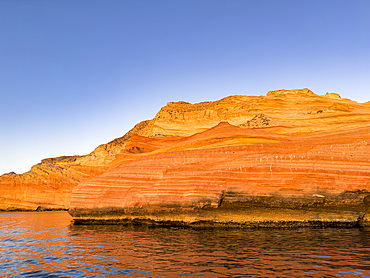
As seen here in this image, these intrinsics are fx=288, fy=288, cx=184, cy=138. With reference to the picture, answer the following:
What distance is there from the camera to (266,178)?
71.6 ft

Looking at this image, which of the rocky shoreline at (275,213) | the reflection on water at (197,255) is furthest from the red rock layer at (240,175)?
the reflection on water at (197,255)

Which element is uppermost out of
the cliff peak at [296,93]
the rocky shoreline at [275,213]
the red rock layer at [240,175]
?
the cliff peak at [296,93]

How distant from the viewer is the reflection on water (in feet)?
33.6

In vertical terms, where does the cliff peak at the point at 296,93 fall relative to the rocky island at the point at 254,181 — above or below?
above

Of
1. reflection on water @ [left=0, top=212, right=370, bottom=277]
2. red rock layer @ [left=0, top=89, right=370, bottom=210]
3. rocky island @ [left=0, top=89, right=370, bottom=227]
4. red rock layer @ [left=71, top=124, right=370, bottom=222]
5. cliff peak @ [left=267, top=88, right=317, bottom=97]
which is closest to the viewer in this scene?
reflection on water @ [left=0, top=212, right=370, bottom=277]

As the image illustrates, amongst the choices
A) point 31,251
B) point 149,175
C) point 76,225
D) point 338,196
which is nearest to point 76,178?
point 76,225

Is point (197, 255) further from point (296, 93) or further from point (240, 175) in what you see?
point (296, 93)

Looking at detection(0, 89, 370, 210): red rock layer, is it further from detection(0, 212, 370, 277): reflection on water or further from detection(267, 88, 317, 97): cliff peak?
detection(0, 212, 370, 277): reflection on water

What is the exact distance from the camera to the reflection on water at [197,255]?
33.6ft

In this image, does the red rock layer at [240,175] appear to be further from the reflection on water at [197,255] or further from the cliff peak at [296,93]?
the cliff peak at [296,93]

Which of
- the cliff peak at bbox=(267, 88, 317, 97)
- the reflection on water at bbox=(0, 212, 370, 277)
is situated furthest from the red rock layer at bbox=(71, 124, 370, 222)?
the cliff peak at bbox=(267, 88, 317, 97)

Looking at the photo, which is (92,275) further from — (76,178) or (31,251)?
(76,178)

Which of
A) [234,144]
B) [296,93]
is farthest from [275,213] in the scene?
[296,93]

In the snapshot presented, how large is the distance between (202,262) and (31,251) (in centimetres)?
962
